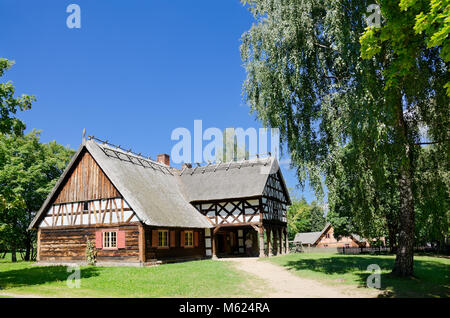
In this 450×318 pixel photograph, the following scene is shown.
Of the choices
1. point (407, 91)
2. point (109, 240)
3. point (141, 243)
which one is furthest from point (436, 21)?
point (109, 240)

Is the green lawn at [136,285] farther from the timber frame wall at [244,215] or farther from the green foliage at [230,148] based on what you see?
the green foliage at [230,148]

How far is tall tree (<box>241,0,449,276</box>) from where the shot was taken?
37.4 ft

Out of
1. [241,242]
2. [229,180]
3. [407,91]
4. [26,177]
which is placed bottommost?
[241,242]

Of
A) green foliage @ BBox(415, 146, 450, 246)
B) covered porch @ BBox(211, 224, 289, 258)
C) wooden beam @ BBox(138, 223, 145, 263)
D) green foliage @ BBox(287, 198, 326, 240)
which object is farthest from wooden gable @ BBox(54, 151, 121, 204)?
green foliage @ BBox(287, 198, 326, 240)

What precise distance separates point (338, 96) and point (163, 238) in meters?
14.9

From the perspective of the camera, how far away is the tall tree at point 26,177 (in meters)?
28.7

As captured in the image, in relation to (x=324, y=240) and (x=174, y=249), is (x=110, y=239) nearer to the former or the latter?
(x=174, y=249)

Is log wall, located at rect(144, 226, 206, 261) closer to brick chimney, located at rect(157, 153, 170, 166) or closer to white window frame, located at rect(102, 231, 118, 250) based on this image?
white window frame, located at rect(102, 231, 118, 250)

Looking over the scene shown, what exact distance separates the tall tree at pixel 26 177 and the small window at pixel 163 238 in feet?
44.8

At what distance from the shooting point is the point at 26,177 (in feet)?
98.9
